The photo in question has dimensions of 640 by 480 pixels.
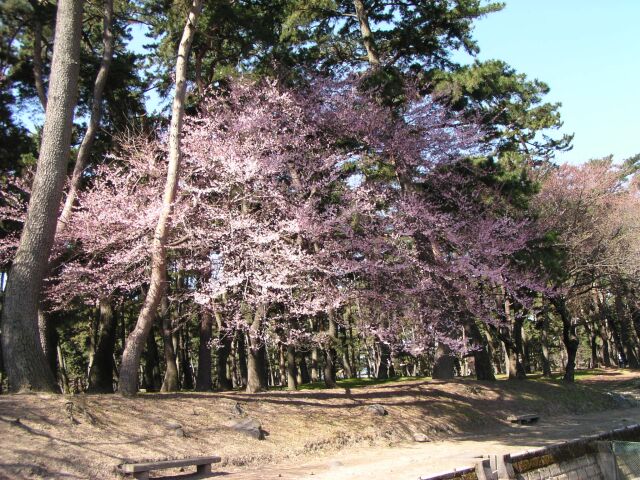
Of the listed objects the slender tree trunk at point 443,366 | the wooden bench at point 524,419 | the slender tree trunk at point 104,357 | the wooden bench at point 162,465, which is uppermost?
the slender tree trunk at point 104,357

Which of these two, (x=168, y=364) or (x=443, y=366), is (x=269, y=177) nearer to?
(x=168, y=364)

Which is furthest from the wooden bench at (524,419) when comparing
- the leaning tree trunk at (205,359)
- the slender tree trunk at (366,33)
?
the slender tree trunk at (366,33)

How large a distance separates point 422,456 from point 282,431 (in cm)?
278

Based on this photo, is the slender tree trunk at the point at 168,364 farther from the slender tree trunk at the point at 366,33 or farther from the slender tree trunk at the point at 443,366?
the slender tree trunk at the point at 366,33

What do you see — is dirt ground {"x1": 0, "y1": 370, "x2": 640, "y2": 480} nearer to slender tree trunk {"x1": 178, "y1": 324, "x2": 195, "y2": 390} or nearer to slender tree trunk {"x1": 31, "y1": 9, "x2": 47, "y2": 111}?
slender tree trunk {"x1": 31, "y1": 9, "x2": 47, "y2": 111}

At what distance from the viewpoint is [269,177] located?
45.7ft

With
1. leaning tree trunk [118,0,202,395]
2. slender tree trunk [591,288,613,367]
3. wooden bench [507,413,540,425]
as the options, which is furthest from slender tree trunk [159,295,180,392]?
slender tree trunk [591,288,613,367]

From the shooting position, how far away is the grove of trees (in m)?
11.7

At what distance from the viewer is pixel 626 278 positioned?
80.7 feet

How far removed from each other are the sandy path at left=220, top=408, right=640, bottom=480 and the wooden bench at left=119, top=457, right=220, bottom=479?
0.34 m

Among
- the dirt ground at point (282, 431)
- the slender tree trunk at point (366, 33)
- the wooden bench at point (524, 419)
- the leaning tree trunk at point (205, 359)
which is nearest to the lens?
the dirt ground at point (282, 431)

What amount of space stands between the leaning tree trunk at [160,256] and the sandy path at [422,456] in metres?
3.30

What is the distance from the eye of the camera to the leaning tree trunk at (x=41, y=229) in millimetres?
9234

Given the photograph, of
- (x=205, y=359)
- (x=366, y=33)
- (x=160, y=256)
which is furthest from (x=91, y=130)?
(x=366, y=33)
